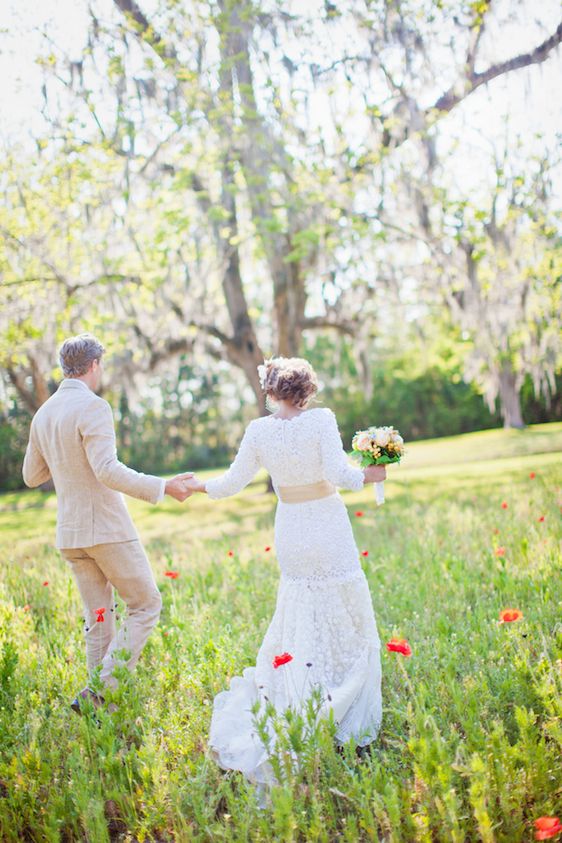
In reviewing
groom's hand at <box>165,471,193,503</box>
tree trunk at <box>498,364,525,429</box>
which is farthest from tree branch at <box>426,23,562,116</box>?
tree trunk at <box>498,364,525,429</box>

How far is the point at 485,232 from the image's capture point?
12.3 metres

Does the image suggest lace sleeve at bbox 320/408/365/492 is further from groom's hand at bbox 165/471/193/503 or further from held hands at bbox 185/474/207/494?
groom's hand at bbox 165/471/193/503

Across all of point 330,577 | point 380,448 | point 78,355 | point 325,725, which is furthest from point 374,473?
point 78,355

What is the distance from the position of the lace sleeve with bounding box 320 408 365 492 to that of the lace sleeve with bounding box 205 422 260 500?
409 millimetres

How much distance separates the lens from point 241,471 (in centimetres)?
387

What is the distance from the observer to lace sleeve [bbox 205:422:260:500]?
151 inches

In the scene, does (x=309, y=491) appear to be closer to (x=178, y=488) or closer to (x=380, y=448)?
(x=380, y=448)

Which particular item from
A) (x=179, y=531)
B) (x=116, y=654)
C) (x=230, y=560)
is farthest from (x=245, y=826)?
(x=179, y=531)

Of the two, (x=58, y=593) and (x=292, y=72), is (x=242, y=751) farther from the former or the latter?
(x=292, y=72)

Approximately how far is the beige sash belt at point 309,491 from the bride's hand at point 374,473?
199 millimetres

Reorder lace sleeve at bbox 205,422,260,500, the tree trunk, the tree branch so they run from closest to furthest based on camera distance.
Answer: lace sleeve at bbox 205,422,260,500 → the tree branch → the tree trunk

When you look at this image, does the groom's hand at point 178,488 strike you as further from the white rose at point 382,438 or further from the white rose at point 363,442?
the white rose at point 382,438

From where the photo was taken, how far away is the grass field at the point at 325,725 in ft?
9.10

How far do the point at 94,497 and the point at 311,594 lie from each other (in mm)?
1305
